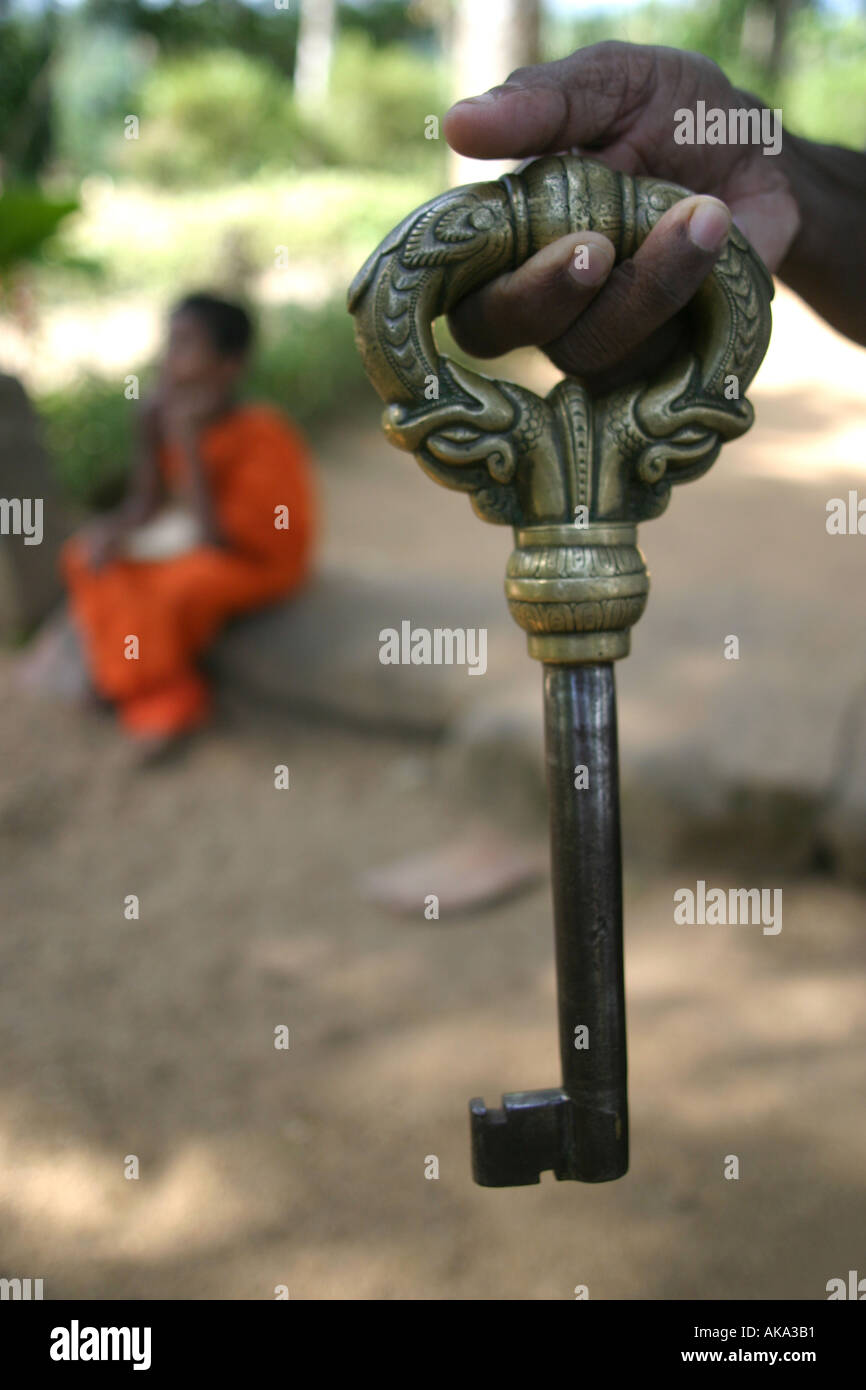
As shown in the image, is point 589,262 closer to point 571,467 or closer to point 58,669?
point 571,467

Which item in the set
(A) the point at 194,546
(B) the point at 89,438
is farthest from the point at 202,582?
(B) the point at 89,438

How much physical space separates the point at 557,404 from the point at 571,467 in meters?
0.06

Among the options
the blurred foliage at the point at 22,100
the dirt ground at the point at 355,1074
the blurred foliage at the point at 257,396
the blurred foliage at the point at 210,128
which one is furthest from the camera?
the blurred foliage at the point at 210,128

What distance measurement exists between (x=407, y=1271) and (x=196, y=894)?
1.37 metres

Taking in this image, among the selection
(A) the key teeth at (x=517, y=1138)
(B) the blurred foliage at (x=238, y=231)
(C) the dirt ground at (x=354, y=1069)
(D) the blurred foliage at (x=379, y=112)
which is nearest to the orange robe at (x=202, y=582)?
(C) the dirt ground at (x=354, y=1069)

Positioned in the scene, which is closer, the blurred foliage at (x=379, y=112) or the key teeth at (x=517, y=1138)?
the key teeth at (x=517, y=1138)

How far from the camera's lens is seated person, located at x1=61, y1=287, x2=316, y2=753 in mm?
3551

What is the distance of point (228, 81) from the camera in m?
13.7

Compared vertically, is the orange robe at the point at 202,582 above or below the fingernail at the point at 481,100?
above

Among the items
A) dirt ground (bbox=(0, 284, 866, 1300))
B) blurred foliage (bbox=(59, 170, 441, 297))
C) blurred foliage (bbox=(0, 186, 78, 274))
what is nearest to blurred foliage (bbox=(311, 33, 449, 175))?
blurred foliage (bbox=(59, 170, 441, 297))

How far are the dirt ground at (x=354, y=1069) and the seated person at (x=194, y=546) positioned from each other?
466 millimetres

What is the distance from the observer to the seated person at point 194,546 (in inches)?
140

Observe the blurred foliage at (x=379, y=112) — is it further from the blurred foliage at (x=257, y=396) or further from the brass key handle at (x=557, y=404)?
the brass key handle at (x=557, y=404)

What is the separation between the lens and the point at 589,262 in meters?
0.90
